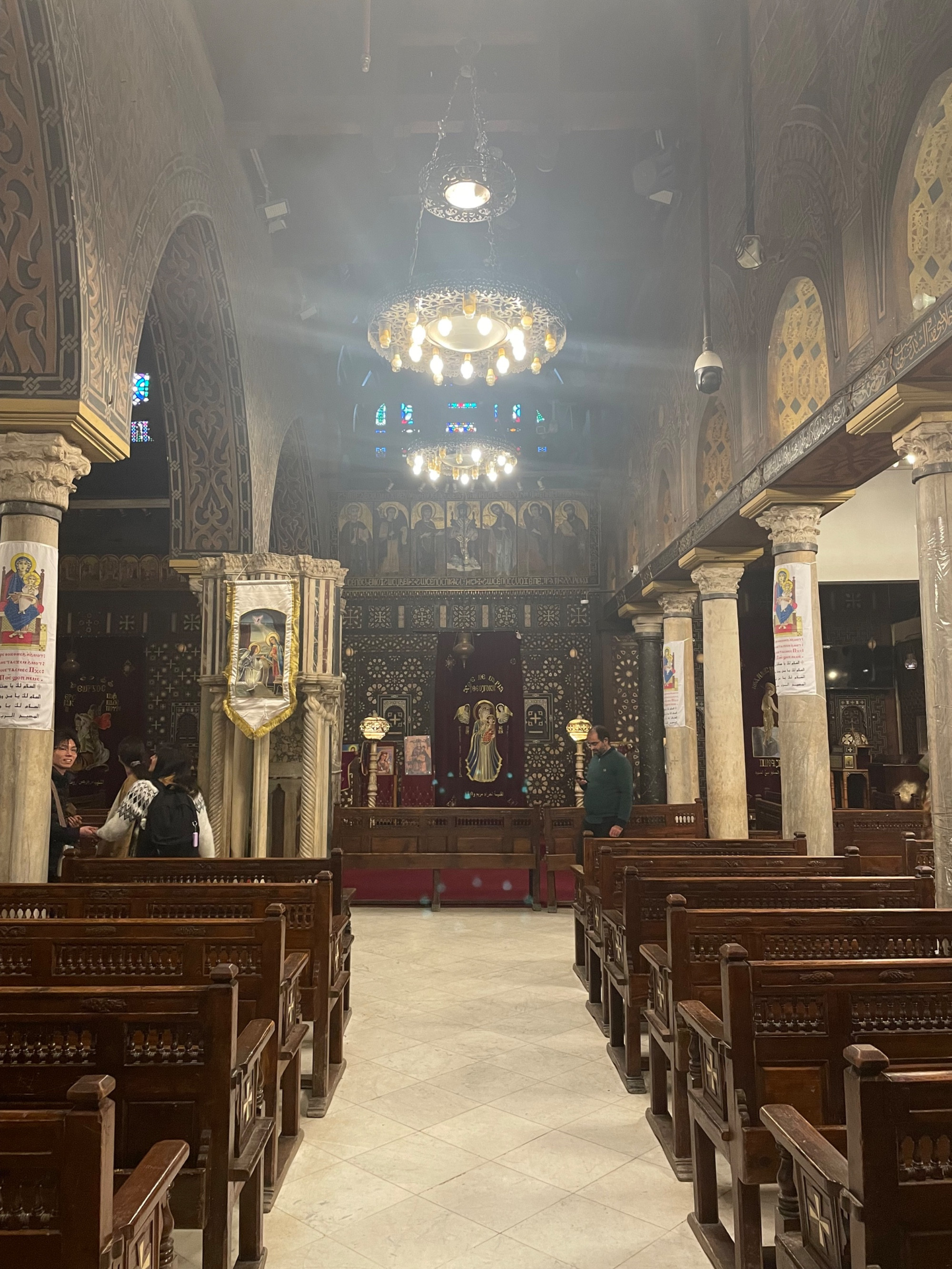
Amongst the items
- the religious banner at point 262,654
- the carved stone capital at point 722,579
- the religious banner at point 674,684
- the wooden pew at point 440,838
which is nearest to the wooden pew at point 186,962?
the religious banner at point 262,654

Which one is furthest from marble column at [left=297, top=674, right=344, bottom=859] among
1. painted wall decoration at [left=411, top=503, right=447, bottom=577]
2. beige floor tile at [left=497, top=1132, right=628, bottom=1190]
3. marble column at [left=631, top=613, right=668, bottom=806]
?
painted wall decoration at [left=411, top=503, right=447, bottom=577]

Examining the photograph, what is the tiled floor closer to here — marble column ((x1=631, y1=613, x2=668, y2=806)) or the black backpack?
the black backpack

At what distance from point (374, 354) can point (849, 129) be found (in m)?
10.8

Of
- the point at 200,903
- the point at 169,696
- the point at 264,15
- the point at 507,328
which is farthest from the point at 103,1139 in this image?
the point at 169,696

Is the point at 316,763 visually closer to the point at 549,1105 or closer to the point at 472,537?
the point at 549,1105

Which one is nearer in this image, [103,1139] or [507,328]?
[103,1139]

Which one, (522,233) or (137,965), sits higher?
(522,233)

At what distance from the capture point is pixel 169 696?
15422 mm

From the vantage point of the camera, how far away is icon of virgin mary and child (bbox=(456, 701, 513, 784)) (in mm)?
16031

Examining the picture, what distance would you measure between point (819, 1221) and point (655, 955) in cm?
202

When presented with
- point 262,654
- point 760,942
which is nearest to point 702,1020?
point 760,942

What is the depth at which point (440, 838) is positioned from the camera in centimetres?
1017

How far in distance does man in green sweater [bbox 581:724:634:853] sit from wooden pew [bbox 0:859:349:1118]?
3.87 m

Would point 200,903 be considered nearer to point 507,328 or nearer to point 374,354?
point 507,328
